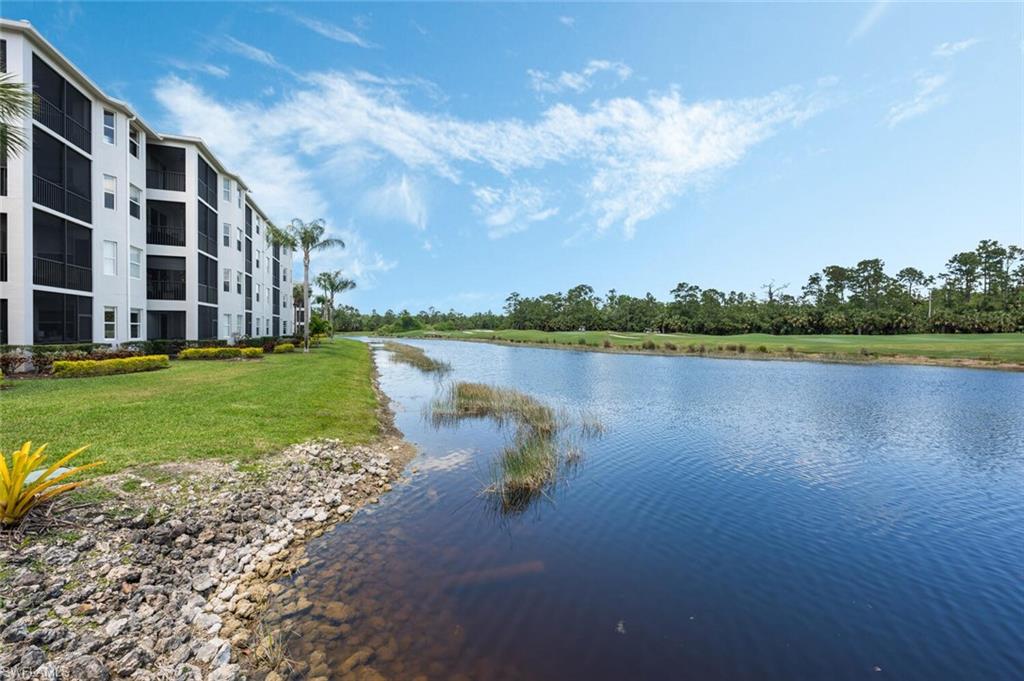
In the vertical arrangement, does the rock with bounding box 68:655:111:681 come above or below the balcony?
below

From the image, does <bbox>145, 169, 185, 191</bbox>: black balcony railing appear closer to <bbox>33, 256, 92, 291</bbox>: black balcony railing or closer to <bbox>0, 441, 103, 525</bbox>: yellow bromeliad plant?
<bbox>33, 256, 92, 291</bbox>: black balcony railing

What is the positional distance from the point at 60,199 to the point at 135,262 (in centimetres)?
621

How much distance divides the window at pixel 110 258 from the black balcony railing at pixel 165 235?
6416 millimetres

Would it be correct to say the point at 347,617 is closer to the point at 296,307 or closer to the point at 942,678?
the point at 942,678

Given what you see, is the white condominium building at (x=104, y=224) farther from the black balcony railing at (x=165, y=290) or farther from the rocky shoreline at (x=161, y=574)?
the rocky shoreline at (x=161, y=574)

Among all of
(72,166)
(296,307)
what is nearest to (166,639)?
(72,166)

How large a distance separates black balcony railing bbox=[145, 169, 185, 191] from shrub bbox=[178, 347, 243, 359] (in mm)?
10731

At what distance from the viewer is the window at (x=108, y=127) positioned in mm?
22844

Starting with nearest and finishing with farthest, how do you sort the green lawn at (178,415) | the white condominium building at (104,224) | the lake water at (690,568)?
the lake water at (690,568), the green lawn at (178,415), the white condominium building at (104,224)

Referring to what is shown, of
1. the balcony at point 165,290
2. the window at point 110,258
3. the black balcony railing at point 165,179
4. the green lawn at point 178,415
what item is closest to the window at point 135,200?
the window at point 110,258

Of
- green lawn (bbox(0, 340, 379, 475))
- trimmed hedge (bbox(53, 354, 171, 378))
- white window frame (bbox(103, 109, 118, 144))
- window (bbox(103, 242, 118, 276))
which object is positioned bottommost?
green lawn (bbox(0, 340, 379, 475))

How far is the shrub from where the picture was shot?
86.0 ft

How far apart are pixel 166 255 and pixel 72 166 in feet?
Answer: 29.6

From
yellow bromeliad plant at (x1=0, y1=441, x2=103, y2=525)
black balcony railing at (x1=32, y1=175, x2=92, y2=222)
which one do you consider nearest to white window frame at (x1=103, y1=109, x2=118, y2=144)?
black balcony railing at (x1=32, y1=175, x2=92, y2=222)
